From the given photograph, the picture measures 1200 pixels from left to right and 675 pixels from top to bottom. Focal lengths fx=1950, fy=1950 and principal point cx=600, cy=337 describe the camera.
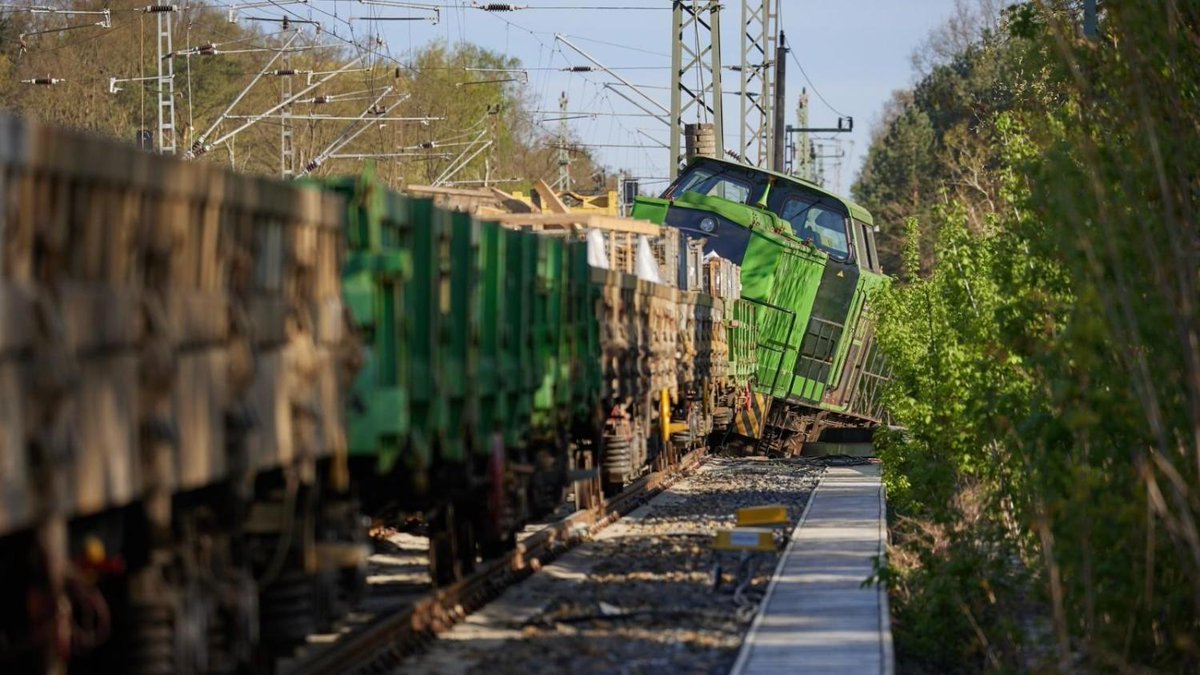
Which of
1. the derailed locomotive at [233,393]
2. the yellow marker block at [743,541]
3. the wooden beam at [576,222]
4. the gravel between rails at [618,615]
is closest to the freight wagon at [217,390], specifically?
the derailed locomotive at [233,393]

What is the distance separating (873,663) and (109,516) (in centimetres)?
558

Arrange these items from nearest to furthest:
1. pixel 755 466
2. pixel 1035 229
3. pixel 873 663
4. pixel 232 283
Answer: pixel 232 283, pixel 873 663, pixel 1035 229, pixel 755 466

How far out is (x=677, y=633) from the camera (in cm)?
1223

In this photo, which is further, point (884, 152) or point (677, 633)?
point (884, 152)

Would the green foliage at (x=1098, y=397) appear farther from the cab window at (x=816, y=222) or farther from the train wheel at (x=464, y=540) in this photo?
the cab window at (x=816, y=222)

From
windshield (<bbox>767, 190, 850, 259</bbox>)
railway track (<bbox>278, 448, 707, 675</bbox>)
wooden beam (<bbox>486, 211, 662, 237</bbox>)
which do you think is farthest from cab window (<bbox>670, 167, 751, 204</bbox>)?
railway track (<bbox>278, 448, 707, 675</bbox>)

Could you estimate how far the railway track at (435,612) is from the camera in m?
10.1

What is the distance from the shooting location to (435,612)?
1215 centimetres

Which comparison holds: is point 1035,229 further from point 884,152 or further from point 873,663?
point 884,152

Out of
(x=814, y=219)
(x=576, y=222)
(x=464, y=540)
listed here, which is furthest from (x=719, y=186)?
(x=464, y=540)

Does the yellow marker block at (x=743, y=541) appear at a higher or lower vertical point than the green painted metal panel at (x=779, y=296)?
lower

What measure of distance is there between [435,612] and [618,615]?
1.41m

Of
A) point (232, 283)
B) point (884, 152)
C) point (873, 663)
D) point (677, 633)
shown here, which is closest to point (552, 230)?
point (677, 633)

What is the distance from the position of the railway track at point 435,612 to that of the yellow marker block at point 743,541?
1.64m
